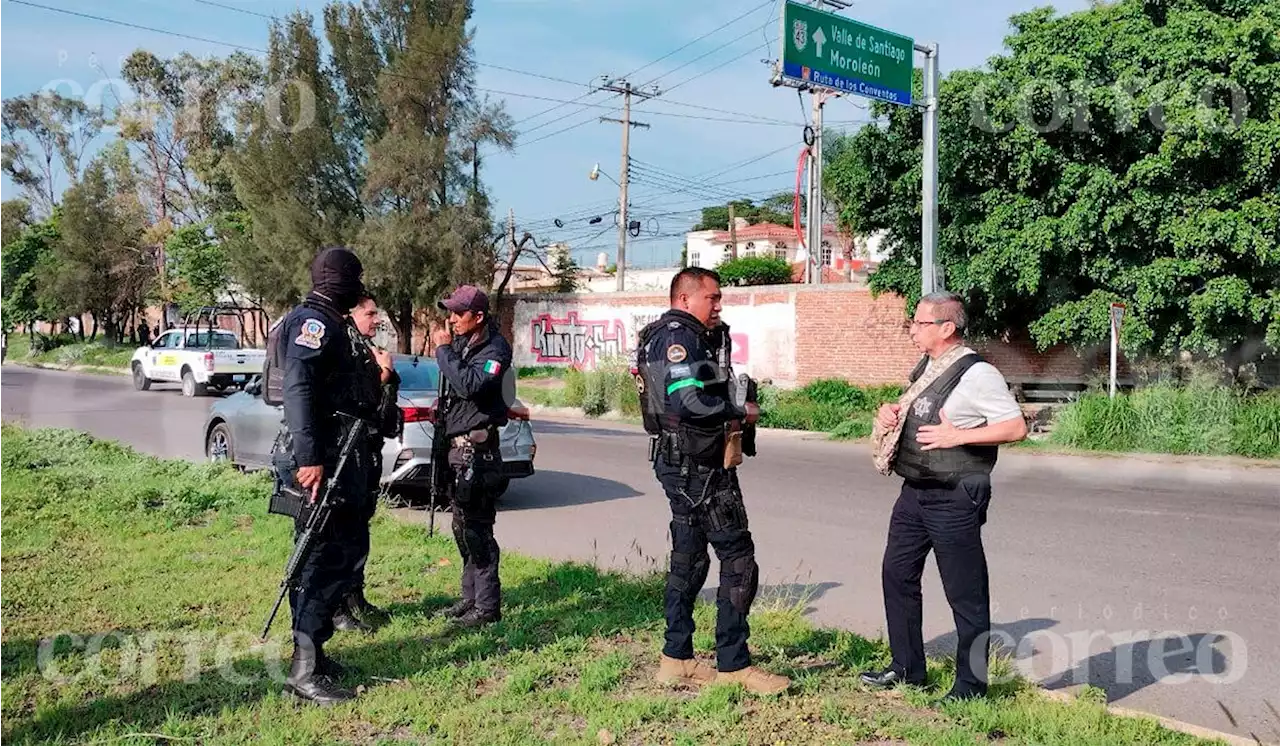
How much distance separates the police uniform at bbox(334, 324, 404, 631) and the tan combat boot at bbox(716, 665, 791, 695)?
1.72 m

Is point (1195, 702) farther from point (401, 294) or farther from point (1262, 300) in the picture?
point (401, 294)

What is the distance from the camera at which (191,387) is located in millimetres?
22234

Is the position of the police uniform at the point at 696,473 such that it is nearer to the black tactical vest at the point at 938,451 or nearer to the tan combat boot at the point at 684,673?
the tan combat boot at the point at 684,673

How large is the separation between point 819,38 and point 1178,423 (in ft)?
24.2

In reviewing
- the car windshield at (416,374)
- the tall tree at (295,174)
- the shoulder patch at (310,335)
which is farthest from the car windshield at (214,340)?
the shoulder patch at (310,335)

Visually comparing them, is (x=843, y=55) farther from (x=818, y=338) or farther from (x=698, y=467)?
(x=698, y=467)

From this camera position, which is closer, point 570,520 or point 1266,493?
point 570,520

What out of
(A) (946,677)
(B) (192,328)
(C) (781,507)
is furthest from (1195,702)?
Answer: (B) (192,328)

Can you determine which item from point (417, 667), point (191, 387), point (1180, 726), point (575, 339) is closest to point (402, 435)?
point (417, 667)

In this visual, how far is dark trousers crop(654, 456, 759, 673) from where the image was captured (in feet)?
12.9

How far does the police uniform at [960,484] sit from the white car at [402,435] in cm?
465

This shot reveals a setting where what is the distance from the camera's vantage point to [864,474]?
11.3 meters

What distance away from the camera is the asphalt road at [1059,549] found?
4660 millimetres

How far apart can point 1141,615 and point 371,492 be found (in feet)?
14.3
